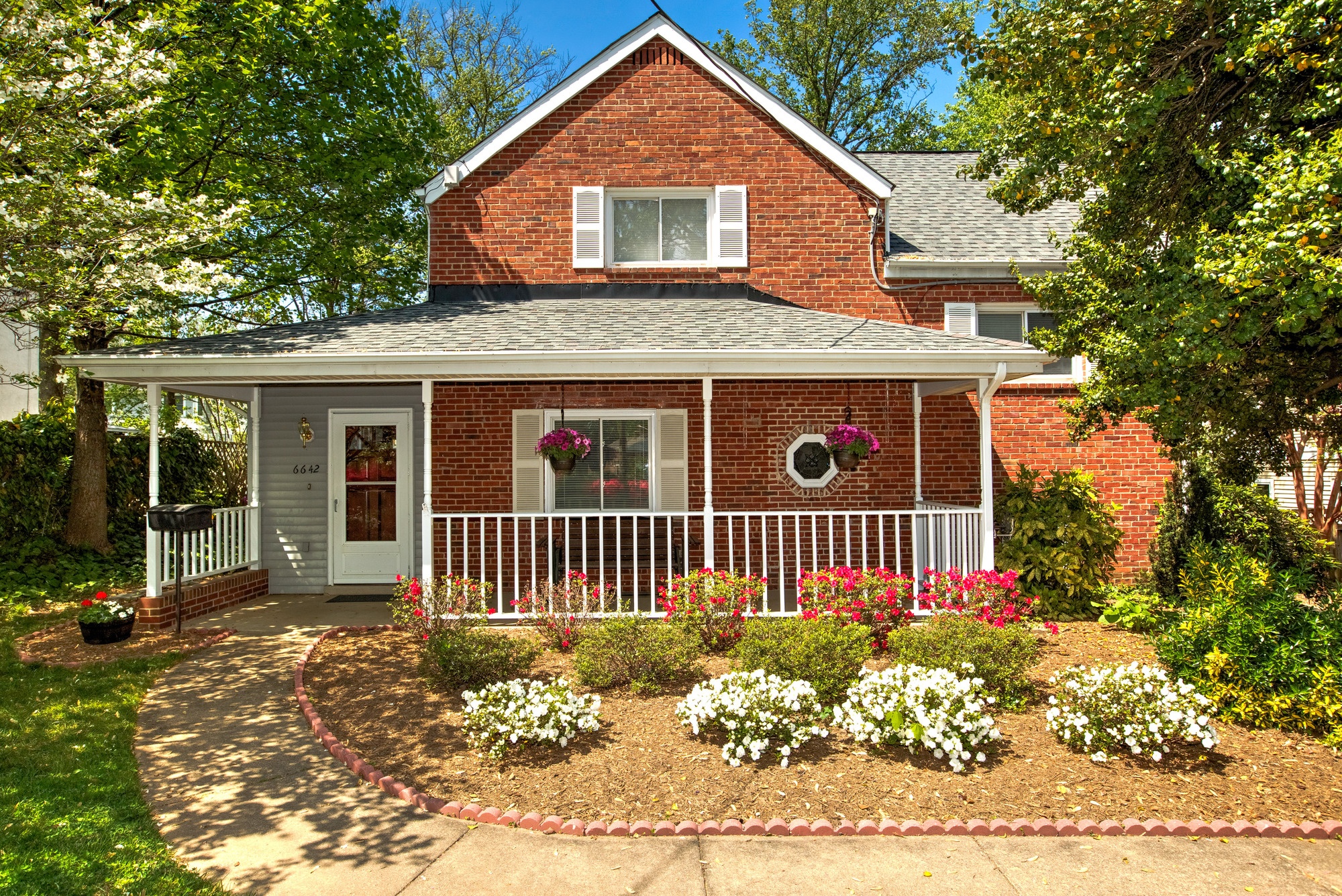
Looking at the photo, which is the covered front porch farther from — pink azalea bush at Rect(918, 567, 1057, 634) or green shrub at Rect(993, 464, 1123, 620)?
pink azalea bush at Rect(918, 567, 1057, 634)

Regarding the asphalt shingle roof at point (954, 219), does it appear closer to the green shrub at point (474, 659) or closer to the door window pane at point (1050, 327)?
the door window pane at point (1050, 327)

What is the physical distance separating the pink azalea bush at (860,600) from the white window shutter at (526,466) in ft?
13.2

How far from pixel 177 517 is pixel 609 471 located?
4.79 m

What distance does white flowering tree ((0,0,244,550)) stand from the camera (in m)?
7.20

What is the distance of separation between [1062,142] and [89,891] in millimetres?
8771

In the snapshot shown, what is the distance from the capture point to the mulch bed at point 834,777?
4648 mm

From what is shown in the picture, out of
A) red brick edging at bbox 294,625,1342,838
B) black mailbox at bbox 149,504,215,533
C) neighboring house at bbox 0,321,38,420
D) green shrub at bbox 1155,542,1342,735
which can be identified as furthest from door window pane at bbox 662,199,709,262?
neighboring house at bbox 0,321,38,420

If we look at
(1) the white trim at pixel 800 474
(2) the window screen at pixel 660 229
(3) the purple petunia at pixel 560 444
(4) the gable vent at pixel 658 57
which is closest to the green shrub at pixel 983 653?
(1) the white trim at pixel 800 474

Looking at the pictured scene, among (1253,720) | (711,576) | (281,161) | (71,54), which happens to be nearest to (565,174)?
(281,161)

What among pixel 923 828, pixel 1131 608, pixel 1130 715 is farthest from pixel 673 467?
pixel 923 828

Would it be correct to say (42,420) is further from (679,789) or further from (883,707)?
(883,707)

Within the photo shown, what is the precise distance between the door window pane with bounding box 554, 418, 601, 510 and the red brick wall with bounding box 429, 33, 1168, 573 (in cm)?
243

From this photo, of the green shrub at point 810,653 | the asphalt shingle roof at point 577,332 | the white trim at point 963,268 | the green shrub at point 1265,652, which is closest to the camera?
the green shrub at point 1265,652

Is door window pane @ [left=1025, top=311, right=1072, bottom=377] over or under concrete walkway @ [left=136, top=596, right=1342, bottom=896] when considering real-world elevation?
over
